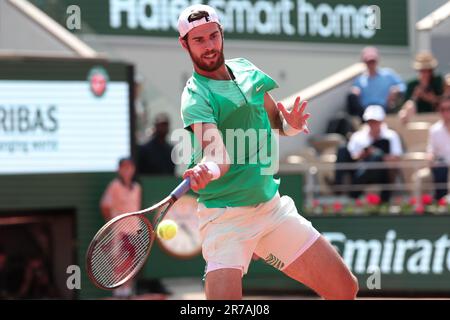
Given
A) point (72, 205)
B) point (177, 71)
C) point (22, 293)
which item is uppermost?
point (177, 71)

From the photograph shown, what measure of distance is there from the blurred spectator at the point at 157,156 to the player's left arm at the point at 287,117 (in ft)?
23.5

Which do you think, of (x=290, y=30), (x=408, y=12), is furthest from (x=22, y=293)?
(x=408, y=12)

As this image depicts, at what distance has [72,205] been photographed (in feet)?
44.9

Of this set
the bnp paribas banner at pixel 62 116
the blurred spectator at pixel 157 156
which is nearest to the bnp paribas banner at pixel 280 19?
the bnp paribas banner at pixel 62 116

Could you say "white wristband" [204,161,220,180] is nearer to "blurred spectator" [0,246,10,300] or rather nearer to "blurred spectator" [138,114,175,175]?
"blurred spectator" [0,246,10,300]

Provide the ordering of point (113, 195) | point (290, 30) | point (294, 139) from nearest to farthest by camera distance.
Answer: point (113, 195) < point (294, 139) < point (290, 30)

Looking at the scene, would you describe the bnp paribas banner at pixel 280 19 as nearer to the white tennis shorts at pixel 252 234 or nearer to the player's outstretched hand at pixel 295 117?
the player's outstretched hand at pixel 295 117

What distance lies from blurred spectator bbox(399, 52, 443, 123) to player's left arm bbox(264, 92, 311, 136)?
7.61 m

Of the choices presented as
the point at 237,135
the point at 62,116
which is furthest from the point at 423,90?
the point at 237,135

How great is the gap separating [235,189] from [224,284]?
1.68 feet

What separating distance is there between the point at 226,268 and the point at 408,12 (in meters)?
11.2

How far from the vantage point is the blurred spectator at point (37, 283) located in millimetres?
13156

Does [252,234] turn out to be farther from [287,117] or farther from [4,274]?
[4,274]

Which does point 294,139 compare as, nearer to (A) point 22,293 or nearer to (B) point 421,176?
(B) point 421,176
